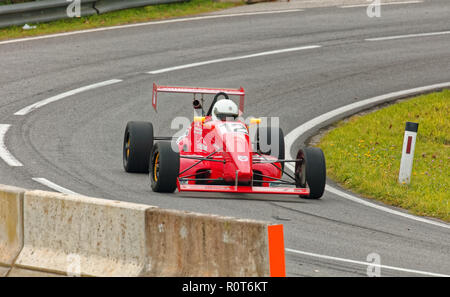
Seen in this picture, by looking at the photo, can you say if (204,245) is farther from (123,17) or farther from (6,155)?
(123,17)

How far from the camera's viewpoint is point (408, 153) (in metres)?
11.8

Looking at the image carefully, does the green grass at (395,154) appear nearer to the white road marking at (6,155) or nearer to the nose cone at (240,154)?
the nose cone at (240,154)

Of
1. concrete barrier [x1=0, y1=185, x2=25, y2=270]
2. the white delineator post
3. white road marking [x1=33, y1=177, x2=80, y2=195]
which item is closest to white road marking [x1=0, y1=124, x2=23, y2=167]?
white road marking [x1=33, y1=177, x2=80, y2=195]

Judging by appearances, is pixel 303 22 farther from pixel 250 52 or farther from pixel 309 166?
pixel 309 166

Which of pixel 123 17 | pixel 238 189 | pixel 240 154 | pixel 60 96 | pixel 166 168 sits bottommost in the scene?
pixel 238 189

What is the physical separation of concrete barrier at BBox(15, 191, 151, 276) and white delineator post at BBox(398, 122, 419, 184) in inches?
232

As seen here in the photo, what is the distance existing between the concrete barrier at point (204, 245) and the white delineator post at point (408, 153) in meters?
5.92

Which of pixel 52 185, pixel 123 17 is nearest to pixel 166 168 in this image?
pixel 52 185

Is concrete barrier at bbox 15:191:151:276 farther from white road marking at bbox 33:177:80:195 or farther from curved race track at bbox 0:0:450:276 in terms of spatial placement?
white road marking at bbox 33:177:80:195

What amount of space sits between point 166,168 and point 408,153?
351 cm

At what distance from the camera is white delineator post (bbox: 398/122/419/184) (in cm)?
1179

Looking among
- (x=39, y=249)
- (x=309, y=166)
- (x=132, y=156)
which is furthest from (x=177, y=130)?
(x=39, y=249)

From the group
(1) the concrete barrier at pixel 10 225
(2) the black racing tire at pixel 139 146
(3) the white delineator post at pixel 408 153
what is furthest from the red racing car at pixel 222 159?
(1) the concrete barrier at pixel 10 225

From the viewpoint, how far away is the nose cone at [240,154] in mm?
10602
